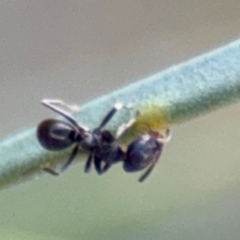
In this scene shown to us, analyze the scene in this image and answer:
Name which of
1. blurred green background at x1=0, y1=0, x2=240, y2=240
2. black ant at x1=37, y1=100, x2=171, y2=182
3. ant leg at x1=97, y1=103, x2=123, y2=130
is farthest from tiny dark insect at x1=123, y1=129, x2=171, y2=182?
blurred green background at x1=0, y1=0, x2=240, y2=240

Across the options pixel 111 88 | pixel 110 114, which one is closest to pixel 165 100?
pixel 110 114

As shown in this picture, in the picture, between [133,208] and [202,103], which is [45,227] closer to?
[133,208]

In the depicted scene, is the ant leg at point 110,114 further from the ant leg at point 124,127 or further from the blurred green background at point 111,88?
the blurred green background at point 111,88

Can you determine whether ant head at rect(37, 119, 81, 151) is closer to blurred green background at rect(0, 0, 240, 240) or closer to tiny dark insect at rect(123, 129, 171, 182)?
tiny dark insect at rect(123, 129, 171, 182)

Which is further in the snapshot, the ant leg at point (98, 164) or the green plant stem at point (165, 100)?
the ant leg at point (98, 164)

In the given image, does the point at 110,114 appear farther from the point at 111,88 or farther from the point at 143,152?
the point at 111,88

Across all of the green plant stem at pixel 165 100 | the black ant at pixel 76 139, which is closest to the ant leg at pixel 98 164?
the black ant at pixel 76 139
